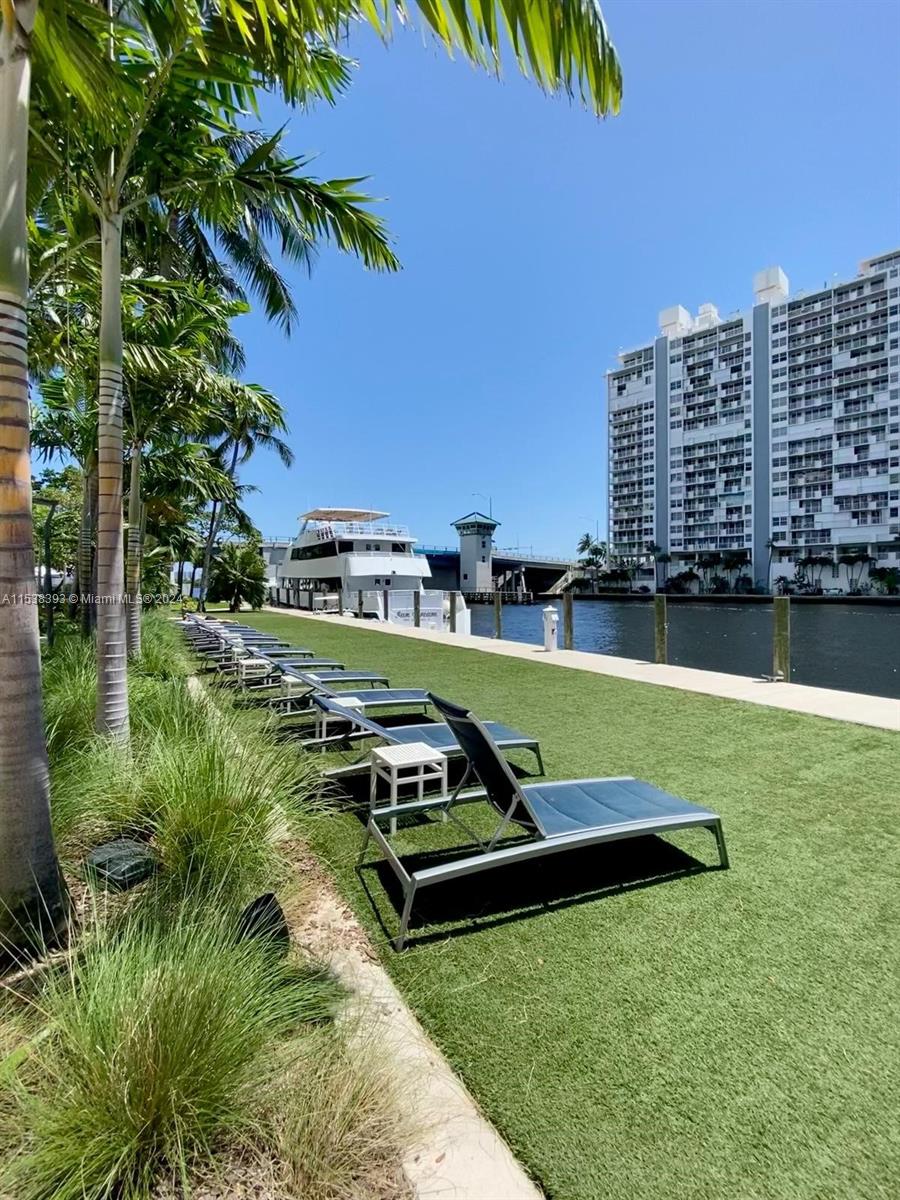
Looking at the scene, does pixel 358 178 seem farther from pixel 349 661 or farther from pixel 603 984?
pixel 349 661

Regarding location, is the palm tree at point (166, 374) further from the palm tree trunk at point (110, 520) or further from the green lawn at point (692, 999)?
the green lawn at point (692, 999)

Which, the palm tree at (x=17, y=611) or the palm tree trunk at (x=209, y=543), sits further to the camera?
the palm tree trunk at (x=209, y=543)

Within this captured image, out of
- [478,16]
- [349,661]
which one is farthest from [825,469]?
[478,16]

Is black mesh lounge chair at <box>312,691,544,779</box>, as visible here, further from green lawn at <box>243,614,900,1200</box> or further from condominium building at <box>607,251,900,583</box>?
condominium building at <box>607,251,900,583</box>

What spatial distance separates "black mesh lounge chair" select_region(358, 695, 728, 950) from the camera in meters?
2.62

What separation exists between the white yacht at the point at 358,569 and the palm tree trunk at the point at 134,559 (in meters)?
15.4

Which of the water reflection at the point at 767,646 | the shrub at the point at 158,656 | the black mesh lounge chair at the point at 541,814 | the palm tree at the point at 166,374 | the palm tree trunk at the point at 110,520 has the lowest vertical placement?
the water reflection at the point at 767,646

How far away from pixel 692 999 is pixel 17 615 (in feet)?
9.12

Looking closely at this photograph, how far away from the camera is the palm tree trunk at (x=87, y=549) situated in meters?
8.05

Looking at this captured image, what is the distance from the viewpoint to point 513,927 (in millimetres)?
2594

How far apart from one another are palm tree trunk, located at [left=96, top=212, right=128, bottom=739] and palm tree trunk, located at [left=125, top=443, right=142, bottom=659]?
421 cm

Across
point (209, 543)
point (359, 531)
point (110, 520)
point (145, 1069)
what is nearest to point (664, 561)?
point (359, 531)

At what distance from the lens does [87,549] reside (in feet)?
28.4

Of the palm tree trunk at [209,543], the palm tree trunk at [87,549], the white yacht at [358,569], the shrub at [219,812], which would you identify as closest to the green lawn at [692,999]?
the shrub at [219,812]
